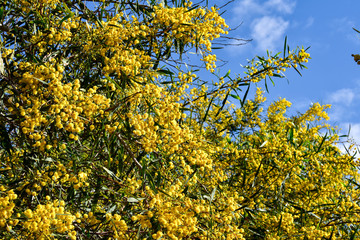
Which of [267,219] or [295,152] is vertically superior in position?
[295,152]

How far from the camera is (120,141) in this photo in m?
2.90

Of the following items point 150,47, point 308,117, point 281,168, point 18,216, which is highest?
point 308,117

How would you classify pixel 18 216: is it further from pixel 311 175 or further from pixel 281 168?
pixel 311 175

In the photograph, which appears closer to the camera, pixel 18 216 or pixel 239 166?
pixel 18 216

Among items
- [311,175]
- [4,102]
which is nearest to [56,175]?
[4,102]

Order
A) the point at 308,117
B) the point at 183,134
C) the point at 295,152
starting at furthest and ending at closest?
the point at 308,117 → the point at 295,152 → the point at 183,134

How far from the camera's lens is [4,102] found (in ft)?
9.45

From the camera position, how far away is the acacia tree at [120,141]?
257cm

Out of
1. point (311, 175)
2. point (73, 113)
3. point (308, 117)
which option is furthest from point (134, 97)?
point (308, 117)

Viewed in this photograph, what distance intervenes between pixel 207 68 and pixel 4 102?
1742mm

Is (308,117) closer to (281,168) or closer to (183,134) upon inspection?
(281,168)

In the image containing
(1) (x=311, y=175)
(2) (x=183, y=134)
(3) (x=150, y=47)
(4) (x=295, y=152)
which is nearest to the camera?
(2) (x=183, y=134)

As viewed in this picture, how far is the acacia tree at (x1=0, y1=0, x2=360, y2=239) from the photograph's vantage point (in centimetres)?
257

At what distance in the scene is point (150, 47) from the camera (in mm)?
3379
